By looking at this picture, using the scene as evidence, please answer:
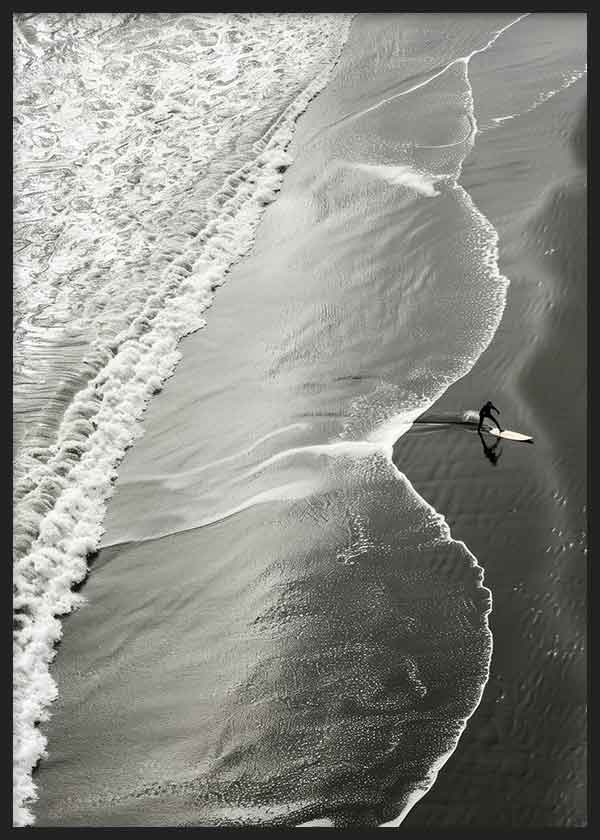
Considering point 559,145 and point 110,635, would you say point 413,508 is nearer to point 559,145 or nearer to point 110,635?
point 110,635

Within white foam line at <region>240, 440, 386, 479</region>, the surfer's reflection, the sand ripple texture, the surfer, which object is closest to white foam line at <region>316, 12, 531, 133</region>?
the sand ripple texture

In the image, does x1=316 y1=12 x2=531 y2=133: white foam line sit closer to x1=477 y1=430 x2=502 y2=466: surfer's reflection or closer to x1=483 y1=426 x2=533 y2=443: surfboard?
x1=483 y1=426 x2=533 y2=443: surfboard

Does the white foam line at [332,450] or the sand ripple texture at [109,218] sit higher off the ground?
the sand ripple texture at [109,218]

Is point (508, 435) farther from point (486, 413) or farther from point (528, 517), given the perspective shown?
point (528, 517)

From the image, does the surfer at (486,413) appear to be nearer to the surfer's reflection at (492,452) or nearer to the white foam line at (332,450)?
the surfer's reflection at (492,452)

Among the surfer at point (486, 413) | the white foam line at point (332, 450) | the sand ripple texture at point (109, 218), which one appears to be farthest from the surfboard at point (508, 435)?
the sand ripple texture at point (109, 218)

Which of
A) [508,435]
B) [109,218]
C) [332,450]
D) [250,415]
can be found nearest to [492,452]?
[508,435]

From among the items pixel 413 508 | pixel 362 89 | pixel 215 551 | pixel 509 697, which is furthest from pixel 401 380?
pixel 362 89

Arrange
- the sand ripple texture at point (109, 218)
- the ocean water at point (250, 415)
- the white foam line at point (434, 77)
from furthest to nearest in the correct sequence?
the white foam line at point (434, 77) → the sand ripple texture at point (109, 218) → the ocean water at point (250, 415)
